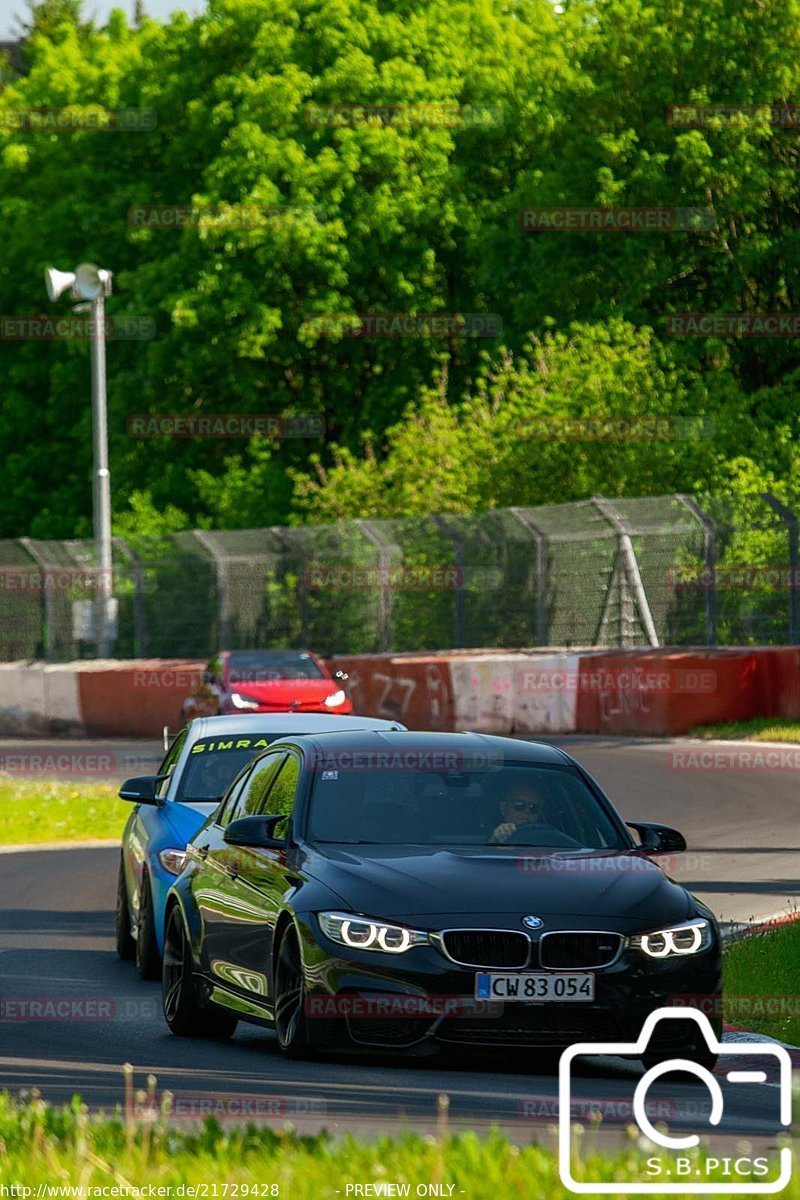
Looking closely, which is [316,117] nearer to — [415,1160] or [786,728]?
[786,728]

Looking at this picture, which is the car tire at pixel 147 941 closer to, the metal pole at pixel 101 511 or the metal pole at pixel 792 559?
the metal pole at pixel 792 559

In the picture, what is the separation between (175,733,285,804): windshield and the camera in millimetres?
14203

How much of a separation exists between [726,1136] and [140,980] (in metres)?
6.42

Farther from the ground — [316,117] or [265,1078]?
[316,117]

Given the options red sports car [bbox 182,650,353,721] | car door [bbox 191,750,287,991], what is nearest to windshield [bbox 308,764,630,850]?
car door [bbox 191,750,287,991]

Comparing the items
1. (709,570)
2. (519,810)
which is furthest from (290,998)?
(709,570)

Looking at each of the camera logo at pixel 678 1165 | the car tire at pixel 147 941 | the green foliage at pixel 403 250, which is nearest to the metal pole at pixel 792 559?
the green foliage at pixel 403 250

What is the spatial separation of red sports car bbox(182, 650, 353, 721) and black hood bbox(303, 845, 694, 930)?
22.1 meters

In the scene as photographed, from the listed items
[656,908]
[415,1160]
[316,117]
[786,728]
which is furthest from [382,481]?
[415,1160]

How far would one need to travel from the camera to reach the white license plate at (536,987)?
→ 30.5 ft

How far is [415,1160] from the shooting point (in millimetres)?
6121

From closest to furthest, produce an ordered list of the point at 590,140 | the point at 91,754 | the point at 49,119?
the point at 91,754, the point at 590,140, the point at 49,119

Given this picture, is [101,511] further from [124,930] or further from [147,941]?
[147,941]

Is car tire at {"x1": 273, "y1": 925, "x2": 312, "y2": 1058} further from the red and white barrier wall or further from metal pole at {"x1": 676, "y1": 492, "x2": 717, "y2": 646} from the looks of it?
metal pole at {"x1": 676, "y1": 492, "x2": 717, "y2": 646}
